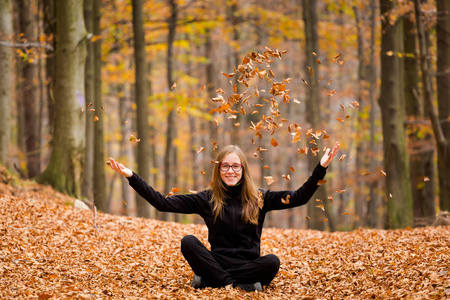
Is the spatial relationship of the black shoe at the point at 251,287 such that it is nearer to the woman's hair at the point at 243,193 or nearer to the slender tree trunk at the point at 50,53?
the woman's hair at the point at 243,193

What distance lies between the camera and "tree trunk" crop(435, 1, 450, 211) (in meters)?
10.2

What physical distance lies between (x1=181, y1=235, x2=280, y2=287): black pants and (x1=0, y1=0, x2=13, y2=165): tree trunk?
22.4 feet

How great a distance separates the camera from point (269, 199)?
5383 millimetres

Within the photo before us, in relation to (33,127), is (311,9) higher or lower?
higher

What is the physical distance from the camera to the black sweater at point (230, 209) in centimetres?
520

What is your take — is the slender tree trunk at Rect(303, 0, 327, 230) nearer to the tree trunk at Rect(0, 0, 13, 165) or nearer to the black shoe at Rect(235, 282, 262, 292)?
the tree trunk at Rect(0, 0, 13, 165)

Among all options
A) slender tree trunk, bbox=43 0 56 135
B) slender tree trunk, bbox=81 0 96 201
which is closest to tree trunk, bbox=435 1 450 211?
slender tree trunk, bbox=81 0 96 201

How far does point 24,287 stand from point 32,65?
11.5m

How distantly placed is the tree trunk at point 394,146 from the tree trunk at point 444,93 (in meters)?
0.68

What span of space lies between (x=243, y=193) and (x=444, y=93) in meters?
6.96

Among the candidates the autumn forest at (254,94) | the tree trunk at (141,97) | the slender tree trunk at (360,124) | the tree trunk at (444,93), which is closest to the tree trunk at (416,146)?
the autumn forest at (254,94)

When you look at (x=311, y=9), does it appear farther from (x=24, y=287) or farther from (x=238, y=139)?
(x=24, y=287)

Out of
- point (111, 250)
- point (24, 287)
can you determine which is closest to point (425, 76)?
point (111, 250)

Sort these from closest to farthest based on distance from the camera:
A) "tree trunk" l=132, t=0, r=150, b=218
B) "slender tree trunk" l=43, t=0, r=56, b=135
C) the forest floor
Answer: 1. the forest floor
2. "slender tree trunk" l=43, t=0, r=56, b=135
3. "tree trunk" l=132, t=0, r=150, b=218
